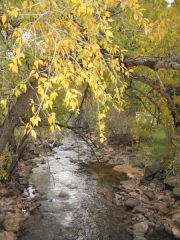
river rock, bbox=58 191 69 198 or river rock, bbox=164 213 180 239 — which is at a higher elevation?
river rock, bbox=164 213 180 239

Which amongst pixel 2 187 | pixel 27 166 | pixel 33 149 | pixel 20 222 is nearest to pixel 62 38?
pixel 20 222

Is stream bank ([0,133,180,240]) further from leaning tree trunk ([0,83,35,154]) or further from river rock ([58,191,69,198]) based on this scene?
leaning tree trunk ([0,83,35,154])

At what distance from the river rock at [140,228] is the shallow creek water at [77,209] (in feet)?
1.21

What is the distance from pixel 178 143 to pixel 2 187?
30.4ft

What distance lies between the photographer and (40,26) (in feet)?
12.8

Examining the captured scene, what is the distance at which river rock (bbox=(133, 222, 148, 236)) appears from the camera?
1242cm

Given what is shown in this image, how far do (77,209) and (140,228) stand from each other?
3.42 metres

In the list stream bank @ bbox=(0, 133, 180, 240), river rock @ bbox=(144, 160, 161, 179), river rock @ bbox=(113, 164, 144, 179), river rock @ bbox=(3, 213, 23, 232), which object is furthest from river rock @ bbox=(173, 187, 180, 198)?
river rock @ bbox=(3, 213, 23, 232)

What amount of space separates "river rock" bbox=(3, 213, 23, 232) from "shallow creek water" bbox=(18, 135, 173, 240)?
32 centimetres

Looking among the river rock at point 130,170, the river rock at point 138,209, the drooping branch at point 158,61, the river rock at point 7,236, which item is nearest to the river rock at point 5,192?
the river rock at point 7,236

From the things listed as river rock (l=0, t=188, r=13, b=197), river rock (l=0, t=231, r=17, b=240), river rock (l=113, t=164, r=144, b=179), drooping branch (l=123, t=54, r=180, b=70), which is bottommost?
river rock (l=113, t=164, r=144, b=179)

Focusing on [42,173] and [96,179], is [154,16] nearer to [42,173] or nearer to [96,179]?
[96,179]

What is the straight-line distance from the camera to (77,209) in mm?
15031

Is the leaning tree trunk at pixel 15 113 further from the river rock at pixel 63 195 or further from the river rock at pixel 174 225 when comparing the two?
the river rock at pixel 63 195
